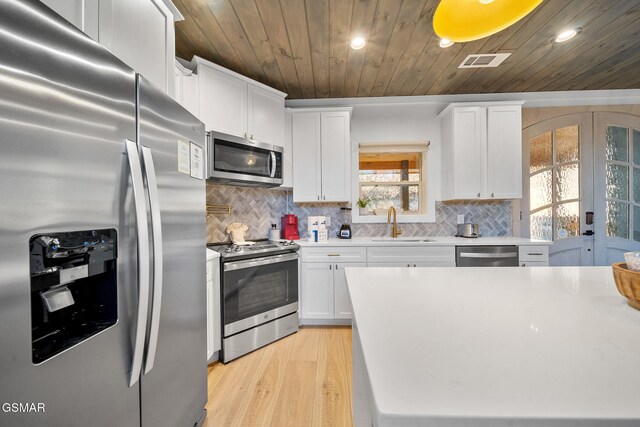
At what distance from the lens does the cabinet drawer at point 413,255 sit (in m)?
2.65

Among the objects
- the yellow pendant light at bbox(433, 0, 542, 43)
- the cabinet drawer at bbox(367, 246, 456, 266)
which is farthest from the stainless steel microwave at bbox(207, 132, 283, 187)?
the yellow pendant light at bbox(433, 0, 542, 43)

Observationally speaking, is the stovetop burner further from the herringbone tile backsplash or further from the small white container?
the small white container

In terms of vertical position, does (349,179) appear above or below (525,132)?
below

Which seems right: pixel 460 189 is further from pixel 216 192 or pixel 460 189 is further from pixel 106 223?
pixel 106 223

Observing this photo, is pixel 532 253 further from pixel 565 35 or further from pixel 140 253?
pixel 140 253

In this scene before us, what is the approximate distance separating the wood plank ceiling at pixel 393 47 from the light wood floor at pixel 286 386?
2.59 m

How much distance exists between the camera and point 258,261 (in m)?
2.26

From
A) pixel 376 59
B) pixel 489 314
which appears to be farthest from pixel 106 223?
pixel 376 59

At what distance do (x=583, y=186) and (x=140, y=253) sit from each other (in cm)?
438

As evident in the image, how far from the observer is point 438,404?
40 cm

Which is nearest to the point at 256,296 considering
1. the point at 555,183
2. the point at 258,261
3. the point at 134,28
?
the point at 258,261

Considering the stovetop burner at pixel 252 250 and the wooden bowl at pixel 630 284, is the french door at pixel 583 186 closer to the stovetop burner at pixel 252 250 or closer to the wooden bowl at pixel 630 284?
the wooden bowl at pixel 630 284

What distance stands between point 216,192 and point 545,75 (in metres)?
3.64
